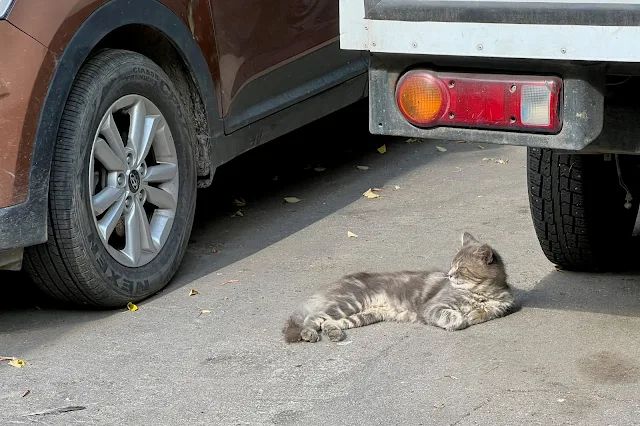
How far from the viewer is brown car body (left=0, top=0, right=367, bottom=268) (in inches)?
176

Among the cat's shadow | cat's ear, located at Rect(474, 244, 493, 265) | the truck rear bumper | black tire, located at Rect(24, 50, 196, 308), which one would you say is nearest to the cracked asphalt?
the cat's shadow

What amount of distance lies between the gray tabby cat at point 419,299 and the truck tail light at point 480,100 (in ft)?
3.83

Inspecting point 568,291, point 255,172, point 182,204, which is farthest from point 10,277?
point 568,291

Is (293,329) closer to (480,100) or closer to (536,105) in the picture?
(480,100)

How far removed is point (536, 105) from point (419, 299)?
1.49 metres

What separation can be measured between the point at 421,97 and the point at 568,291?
5.48ft

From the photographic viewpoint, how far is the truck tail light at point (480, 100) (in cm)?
364

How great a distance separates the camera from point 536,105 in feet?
12.0

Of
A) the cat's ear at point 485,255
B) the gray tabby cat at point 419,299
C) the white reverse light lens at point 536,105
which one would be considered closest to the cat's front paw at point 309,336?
the gray tabby cat at point 419,299

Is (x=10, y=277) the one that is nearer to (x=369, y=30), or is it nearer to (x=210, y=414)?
(x=210, y=414)

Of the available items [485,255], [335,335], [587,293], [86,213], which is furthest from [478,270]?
[86,213]

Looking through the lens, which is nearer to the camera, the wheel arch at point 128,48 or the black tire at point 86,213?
the wheel arch at point 128,48

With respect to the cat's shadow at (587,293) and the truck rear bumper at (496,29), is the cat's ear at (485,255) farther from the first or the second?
the truck rear bumper at (496,29)

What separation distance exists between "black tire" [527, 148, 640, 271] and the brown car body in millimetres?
1589
